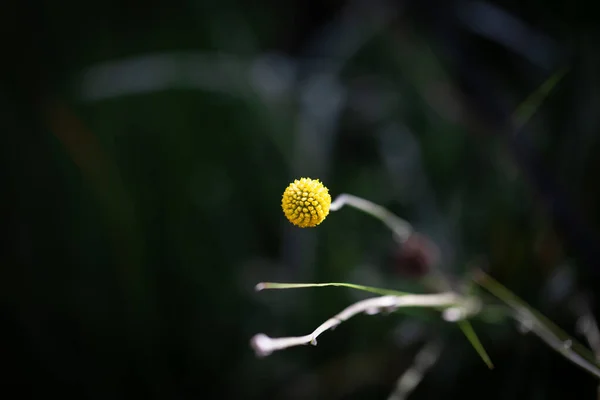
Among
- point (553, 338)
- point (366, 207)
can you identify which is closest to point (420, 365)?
point (553, 338)

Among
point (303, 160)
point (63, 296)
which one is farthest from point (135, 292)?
point (303, 160)

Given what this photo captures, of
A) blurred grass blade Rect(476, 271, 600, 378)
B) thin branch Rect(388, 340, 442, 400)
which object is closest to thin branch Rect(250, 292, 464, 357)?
blurred grass blade Rect(476, 271, 600, 378)

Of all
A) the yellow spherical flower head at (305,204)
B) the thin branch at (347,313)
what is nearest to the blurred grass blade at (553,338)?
the thin branch at (347,313)

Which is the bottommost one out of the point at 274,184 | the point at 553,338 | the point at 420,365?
the point at 553,338

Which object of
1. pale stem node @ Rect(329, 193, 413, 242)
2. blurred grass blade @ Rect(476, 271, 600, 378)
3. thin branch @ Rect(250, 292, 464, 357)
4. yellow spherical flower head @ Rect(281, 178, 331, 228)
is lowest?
blurred grass blade @ Rect(476, 271, 600, 378)

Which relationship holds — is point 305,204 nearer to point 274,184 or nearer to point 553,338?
point 553,338

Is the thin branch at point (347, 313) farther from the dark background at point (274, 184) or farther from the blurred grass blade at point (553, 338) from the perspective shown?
the dark background at point (274, 184)

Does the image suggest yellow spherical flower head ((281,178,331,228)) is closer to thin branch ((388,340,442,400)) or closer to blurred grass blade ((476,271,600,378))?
blurred grass blade ((476,271,600,378))
